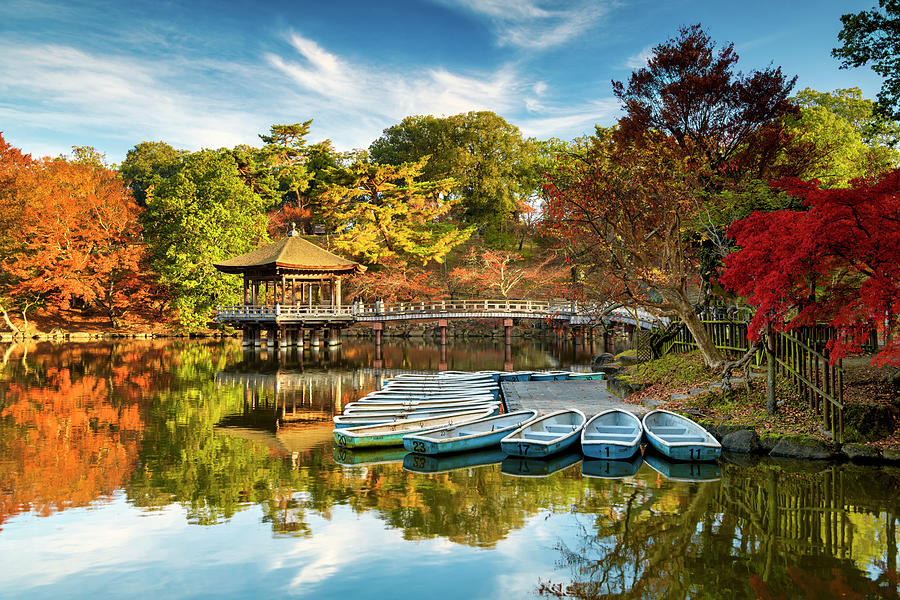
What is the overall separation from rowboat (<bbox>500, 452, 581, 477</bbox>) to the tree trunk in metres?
5.14

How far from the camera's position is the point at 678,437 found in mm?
11852

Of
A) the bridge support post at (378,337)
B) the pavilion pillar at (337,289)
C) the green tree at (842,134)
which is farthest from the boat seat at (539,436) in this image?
the pavilion pillar at (337,289)

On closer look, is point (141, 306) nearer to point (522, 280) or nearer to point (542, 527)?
point (522, 280)

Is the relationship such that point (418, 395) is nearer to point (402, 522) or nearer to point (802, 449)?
point (402, 522)

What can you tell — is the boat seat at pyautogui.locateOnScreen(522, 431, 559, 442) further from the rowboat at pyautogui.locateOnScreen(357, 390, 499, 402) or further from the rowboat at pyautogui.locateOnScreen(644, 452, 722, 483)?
the rowboat at pyautogui.locateOnScreen(357, 390, 499, 402)

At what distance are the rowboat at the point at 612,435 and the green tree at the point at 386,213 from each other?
31.6 m

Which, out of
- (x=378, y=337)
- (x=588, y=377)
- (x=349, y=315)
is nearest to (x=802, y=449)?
(x=588, y=377)

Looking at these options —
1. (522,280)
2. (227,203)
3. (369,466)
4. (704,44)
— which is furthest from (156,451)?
(522,280)

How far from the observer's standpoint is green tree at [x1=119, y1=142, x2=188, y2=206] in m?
61.0

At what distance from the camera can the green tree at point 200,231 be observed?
40531 millimetres

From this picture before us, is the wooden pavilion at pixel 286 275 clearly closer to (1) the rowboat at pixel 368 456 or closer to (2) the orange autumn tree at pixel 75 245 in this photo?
(2) the orange autumn tree at pixel 75 245

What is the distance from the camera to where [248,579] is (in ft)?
23.1

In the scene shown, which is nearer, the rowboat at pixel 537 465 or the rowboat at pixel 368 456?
the rowboat at pixel 537 465

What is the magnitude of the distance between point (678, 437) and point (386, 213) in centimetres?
3356
